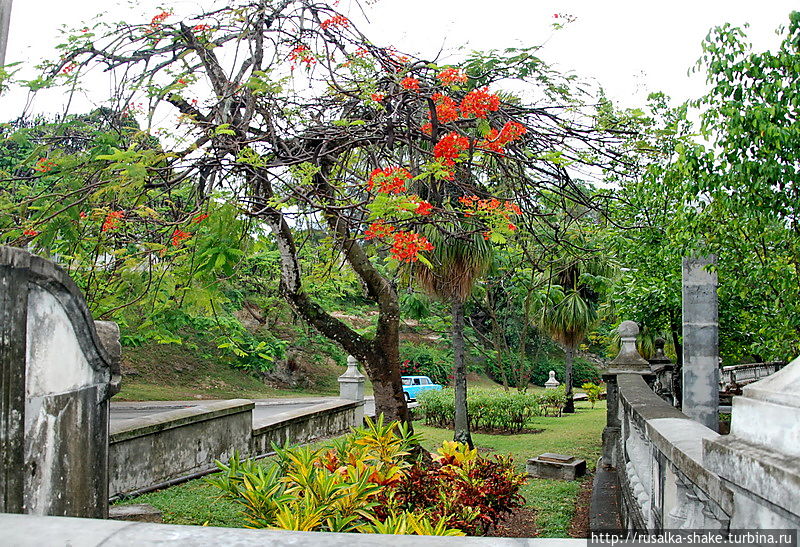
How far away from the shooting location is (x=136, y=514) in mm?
6918

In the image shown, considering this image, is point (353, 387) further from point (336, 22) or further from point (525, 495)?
point (336, 22)

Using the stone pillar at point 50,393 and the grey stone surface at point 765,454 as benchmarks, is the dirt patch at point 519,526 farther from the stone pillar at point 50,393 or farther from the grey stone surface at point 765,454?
the grey stone surface at point 765,454

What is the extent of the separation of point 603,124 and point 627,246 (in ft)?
14.3

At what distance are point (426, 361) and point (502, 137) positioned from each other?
3036 cm

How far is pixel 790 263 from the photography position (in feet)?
25.0

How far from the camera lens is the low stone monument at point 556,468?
422 inches

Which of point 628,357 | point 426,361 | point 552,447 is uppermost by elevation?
point 628,357

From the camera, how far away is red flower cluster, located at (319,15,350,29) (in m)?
7.12

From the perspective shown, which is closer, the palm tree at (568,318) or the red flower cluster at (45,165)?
the red flower cluster at (45,165)

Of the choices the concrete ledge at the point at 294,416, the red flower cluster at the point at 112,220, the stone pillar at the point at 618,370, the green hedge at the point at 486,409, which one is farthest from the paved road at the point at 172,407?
the red flower cluster at the point at 112,220

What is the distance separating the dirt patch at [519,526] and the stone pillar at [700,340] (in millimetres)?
2456

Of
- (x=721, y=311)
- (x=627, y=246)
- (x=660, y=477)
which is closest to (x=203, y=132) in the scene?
(x=660, y=477)

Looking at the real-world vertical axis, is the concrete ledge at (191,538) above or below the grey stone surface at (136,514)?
above

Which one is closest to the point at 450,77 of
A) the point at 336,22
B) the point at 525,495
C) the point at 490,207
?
the point at 490,207
